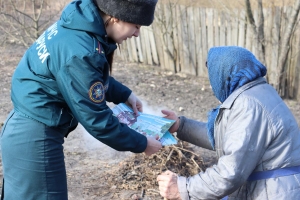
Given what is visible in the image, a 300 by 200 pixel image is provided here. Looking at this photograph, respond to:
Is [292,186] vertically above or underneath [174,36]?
above

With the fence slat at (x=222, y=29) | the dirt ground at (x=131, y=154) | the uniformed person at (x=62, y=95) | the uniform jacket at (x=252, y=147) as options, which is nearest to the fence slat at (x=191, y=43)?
the dirt ground at (x=131, y=154)

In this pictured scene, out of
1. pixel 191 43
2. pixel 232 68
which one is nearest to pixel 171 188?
pixel 232 68

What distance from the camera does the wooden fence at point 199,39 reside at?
22.7 ft

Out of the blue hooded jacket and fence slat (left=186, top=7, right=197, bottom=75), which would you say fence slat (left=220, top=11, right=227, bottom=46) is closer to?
fence slat (left=186, top=7, right=197, bottom=75)

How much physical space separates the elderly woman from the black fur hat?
0.45 m

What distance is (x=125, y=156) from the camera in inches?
204

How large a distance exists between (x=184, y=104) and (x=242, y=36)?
1.60 metres

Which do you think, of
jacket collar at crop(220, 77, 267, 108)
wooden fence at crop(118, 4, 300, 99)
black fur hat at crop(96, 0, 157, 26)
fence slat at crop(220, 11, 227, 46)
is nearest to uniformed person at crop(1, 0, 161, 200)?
black fur hat at crop(96, 0, 157, 26)

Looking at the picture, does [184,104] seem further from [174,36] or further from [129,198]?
[129,198]

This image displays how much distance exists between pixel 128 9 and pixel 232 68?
658 mm

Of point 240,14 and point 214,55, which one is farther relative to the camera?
point 240,14

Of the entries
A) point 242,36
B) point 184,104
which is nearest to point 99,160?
point 184,104

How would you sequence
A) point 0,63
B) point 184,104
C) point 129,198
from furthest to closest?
point 0,63
point 184,104
point 129,198

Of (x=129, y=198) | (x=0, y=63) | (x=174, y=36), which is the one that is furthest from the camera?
(x=0, y=63)
